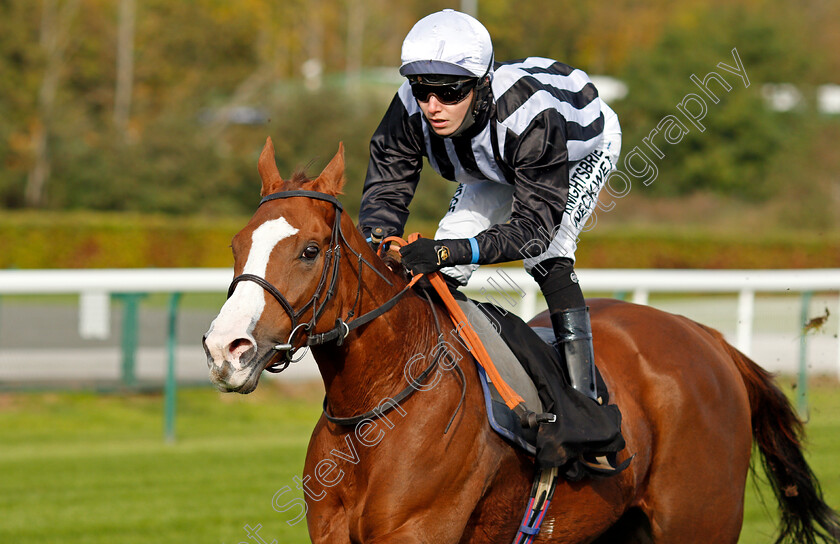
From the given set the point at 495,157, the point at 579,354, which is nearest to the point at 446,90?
the point at 495,157

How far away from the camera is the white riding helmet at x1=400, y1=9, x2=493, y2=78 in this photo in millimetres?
2686

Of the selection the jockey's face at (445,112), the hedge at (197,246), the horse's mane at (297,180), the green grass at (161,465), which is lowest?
the green grass at (161,465)

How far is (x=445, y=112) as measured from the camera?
109 inches

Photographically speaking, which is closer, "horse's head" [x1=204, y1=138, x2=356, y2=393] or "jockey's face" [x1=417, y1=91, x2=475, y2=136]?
"horse's head" [x1=204, y1=138, x2=356, y2=393]

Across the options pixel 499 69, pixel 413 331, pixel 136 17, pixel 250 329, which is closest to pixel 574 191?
pixel 499 69

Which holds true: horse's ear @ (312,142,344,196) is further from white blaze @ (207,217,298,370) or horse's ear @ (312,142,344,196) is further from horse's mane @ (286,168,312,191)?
white blaze @ (207,217,298,370)

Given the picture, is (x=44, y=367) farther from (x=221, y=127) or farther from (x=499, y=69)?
(x=221, y=127)

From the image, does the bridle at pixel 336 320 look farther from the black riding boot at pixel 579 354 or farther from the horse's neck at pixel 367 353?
the black riding boot at pixel 579 354

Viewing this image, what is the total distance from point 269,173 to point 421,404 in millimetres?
734

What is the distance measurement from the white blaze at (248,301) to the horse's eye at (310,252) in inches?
2.1

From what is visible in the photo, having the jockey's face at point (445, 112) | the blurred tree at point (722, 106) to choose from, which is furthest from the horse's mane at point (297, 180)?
the blurred tree at point (722, 106)

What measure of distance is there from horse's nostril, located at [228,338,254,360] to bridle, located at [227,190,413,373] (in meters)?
0.06

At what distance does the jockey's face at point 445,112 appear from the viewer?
2.76 metres

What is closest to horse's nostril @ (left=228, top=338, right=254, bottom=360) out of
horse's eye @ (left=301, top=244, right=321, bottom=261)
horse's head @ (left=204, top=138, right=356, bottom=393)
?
horse's head @ (left=204, top=138, right=356, bottom=393)
